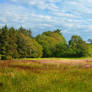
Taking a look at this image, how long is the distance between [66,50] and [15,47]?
29.1 meters

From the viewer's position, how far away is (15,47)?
6662 cm

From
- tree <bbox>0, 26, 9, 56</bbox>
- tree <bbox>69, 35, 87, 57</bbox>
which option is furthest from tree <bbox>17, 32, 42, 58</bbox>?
tree <bbox>69, 35, 87, 57</bbox>

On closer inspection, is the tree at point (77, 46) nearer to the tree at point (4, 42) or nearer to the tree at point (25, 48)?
A: the tree at point (25, 48)

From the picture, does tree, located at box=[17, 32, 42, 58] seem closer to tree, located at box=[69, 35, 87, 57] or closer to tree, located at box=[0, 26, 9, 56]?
tree, located at box=[0, 26, 9, 56]

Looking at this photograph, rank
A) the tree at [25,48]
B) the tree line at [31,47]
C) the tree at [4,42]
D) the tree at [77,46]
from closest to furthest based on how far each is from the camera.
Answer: the tree at [4,42] → the tree line at [31,47] → the tree at [25,48] → the tree at [77,46]

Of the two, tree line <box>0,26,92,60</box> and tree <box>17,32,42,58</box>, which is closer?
tree line <box>0,26,92,60</box>

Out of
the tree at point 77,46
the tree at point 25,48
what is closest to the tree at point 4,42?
the tree at point 25,48

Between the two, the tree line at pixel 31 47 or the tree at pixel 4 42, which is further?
the tree line at pixel 31 47

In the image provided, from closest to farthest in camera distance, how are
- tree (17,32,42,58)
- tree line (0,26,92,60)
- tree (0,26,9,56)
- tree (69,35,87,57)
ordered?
tree (0,26,9,56) < tree line (0,26,92,60) < tree (17,32,42,58) < tree (69,35,87,57)

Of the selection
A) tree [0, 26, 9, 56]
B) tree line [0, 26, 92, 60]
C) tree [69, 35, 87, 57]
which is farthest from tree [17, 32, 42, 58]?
tree [69, 35, 87, 57]

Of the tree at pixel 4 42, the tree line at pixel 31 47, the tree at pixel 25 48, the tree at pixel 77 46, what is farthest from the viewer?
the tree at pixel 77 46

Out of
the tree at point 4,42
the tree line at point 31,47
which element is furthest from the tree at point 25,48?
the tree at point 4,42

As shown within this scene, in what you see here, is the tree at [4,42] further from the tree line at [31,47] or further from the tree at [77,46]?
the tree at [77,46]

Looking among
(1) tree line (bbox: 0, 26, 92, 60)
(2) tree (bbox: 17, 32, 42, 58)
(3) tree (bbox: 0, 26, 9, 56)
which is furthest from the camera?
(2) tree (bbox: 17, 32, 42, 58)
